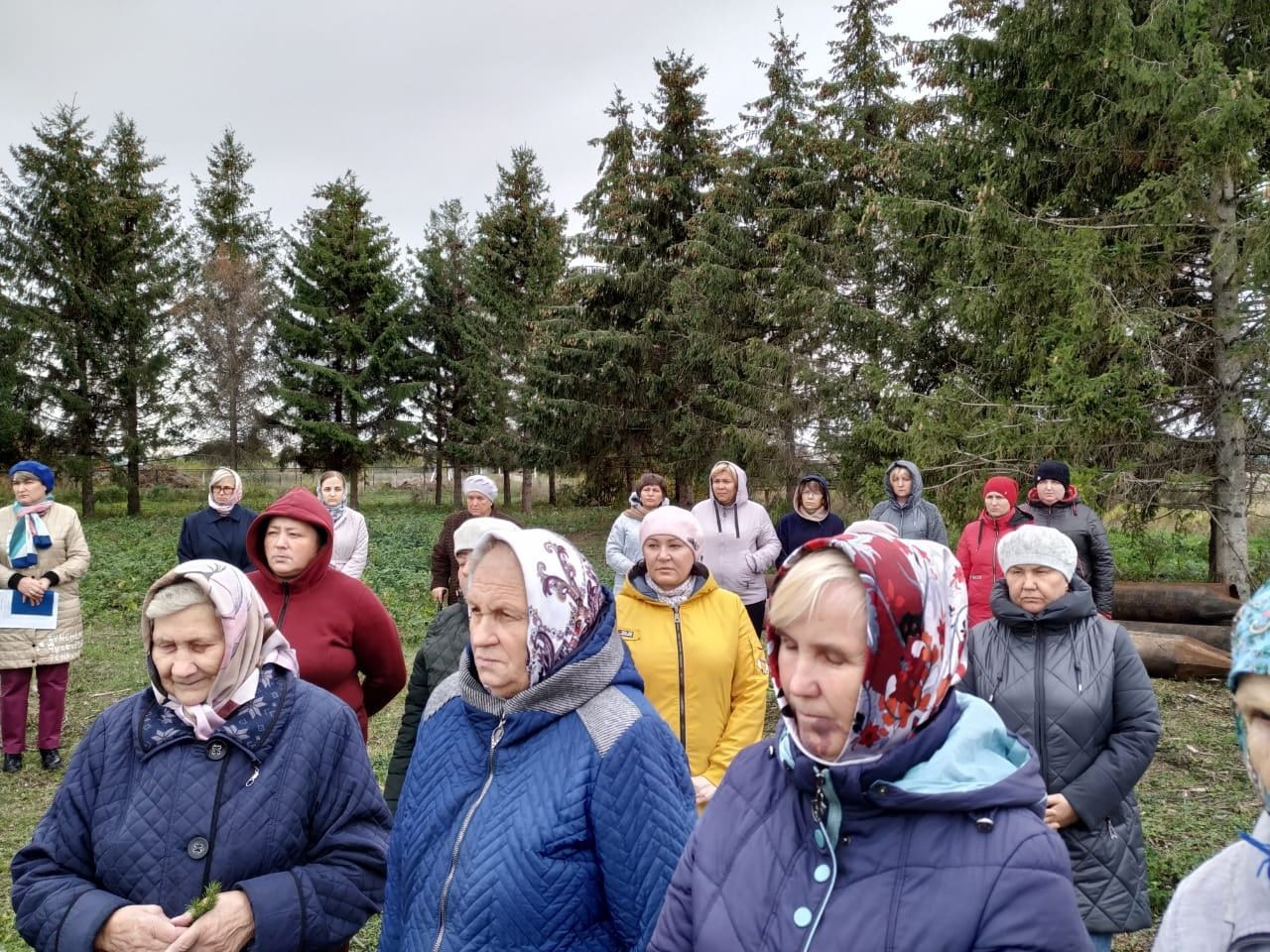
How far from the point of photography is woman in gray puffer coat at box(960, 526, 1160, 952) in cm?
300

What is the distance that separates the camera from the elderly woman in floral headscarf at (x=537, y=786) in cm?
196

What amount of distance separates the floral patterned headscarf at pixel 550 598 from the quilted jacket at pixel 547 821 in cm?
4

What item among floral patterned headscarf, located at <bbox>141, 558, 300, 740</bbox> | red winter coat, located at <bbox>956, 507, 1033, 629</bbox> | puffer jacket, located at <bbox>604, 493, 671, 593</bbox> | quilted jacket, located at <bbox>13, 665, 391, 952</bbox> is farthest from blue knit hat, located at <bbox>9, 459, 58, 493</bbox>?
red winter coat, located at <bbox>956, 507, 1033, 629</bbox>

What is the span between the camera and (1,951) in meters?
3.87

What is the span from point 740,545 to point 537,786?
5.46 meters

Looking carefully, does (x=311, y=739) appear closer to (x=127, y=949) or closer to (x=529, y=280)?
(x=127, y=949)

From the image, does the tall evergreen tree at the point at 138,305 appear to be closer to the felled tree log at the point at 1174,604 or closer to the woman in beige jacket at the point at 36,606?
the woman in beige jacket at the point at 36,606

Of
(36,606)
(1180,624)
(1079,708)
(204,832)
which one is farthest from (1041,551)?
(1180,624)

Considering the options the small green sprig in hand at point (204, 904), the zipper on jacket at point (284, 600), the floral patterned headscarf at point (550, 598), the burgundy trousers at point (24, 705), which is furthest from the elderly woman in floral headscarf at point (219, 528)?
the floral patterned headscarf at point (550, 598)

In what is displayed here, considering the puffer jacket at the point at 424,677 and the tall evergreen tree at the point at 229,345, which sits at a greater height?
the tall evergreen tree at the point at 229,345

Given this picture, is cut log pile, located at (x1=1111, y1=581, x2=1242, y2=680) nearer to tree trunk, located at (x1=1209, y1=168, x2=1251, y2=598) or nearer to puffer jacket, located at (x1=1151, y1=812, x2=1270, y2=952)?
tree trunk, located at (x1=1209, y1=168, x2=1251, y2=598)

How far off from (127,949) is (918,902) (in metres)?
2.00

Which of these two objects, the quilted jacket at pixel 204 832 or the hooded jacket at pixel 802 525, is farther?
the hooded jacket at pixel 802 525

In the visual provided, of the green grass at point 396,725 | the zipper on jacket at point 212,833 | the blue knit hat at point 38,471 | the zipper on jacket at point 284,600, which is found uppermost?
the blue knit hat at point 38,471
